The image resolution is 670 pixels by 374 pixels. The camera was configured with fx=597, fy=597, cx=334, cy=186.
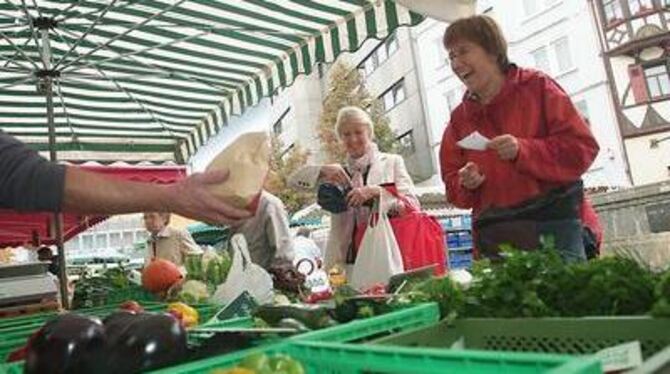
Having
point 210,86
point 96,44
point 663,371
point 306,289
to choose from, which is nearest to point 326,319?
point 663,371

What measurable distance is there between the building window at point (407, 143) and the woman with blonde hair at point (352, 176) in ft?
85.0

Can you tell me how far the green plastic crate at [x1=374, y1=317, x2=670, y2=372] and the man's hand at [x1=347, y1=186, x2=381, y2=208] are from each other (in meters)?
2.04

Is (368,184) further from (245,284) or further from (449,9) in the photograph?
(245,284)

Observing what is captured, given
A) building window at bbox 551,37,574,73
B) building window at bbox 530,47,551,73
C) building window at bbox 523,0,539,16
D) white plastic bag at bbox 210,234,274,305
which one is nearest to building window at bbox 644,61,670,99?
building window at bbox 551,37,574,73

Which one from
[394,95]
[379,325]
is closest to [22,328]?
A: [379,325]

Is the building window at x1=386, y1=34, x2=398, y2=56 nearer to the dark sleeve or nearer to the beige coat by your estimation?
the beige coat

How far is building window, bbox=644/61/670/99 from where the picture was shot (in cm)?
2517

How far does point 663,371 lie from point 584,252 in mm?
1820

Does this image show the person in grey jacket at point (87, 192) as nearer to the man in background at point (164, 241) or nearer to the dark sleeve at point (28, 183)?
the dark sleeve at point (28, 183)

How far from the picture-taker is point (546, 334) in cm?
128

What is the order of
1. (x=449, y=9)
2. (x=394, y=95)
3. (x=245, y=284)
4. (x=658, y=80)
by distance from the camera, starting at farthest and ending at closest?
(x=394, y=95) → (x=658, y=80) → (x=449, y=9) → (x=245, y=284)

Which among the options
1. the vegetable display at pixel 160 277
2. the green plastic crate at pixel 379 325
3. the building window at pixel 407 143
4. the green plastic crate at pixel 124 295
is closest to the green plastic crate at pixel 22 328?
the vegetable display at pixel 160 277

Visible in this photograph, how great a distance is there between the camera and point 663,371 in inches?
29.5

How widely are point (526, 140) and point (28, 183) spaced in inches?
69.8
